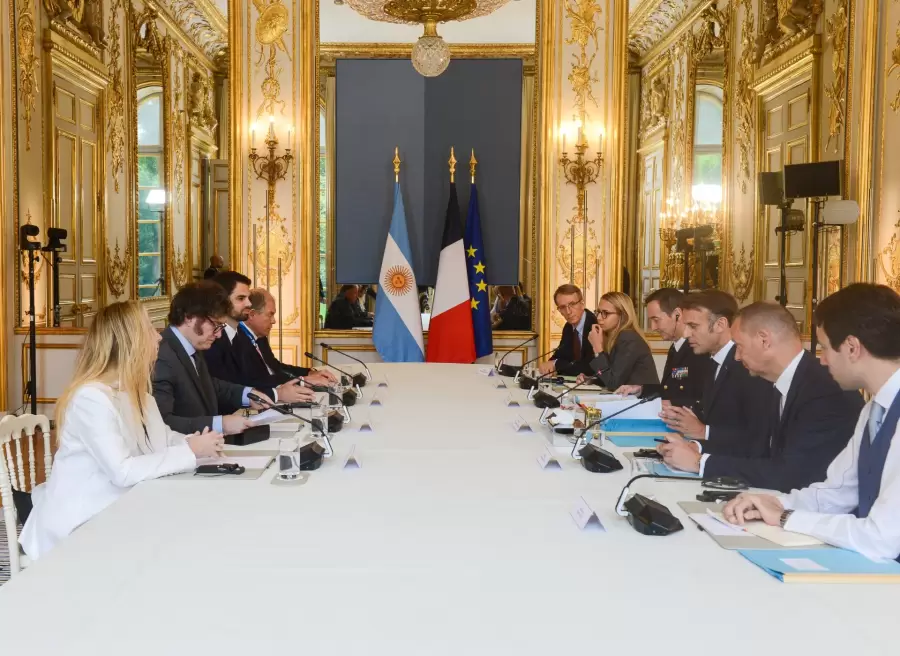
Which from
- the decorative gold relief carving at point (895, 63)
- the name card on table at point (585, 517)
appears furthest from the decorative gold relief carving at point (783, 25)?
the name card on table at point (585, 517)

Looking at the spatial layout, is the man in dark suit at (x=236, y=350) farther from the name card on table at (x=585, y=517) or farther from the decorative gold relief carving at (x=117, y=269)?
the decorative gold relief carving at (x=117, y=269)

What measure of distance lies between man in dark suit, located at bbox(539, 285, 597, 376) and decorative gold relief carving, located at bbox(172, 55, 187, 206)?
5.53 m

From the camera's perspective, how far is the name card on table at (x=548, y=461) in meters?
2.66

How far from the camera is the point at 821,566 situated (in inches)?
66.6

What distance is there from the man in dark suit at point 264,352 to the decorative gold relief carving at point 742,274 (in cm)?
426

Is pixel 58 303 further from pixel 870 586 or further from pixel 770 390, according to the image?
pixel 870 586

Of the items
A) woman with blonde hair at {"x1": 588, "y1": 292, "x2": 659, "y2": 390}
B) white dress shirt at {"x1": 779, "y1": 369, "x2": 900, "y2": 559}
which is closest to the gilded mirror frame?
woman with blonde hair at {"x1": 588, "y1": 292, "x2": 659, "y2": 390}

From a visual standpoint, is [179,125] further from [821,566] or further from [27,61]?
[821,566]

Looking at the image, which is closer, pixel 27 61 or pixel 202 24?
pixel 27 61

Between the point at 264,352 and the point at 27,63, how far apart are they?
3347mm

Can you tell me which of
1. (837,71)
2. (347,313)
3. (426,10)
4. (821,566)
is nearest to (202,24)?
(347,313)

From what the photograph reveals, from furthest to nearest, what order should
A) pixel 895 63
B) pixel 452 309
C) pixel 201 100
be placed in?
pixel 201 100 < pixel 452 309 < pixel 895 63

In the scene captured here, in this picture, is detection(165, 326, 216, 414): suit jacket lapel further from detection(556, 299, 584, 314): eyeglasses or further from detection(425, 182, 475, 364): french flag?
detection(425, 182, 475, 364): french flag

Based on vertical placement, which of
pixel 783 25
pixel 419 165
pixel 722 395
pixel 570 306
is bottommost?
pixel 722 395
